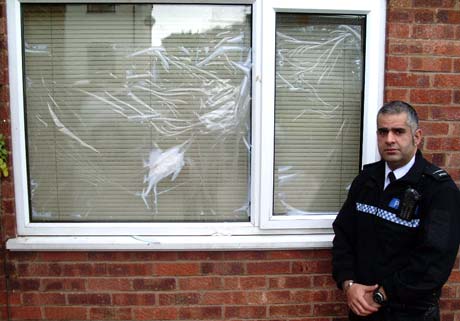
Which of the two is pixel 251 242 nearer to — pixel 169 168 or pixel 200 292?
pixel 200 292

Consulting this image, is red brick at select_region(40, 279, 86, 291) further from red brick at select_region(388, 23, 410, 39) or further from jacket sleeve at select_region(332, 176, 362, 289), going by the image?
red brick at select_region(388, 23, 410, 39)

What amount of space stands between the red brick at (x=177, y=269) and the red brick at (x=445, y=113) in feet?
5.83

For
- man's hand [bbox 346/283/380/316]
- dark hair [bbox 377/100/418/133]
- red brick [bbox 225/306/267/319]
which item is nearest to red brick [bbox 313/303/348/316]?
red brick [bbox 225/306/267/319]

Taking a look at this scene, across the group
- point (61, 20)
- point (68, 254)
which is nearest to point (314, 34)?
point (61, 20)

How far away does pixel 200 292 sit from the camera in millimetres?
2535

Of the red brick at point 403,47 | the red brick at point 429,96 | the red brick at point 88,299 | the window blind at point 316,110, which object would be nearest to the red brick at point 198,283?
the red brick at point 88,299

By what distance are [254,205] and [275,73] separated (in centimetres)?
86

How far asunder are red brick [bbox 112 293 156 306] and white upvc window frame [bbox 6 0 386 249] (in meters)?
0.38

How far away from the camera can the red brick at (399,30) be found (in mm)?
2367

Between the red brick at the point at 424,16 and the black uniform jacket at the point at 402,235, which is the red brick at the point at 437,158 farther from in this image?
the red brick at the point at 424,16

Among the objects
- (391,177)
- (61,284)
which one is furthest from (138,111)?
(391,177)

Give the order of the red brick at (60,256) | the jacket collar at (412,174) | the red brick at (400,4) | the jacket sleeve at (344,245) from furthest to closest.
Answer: the red brick at (60,256) < the red brick at (400,4) < the jacket sleeve at (344,245) < the jacket collar at (412,174)

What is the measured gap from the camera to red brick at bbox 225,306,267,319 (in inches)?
101

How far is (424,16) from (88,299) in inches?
109
